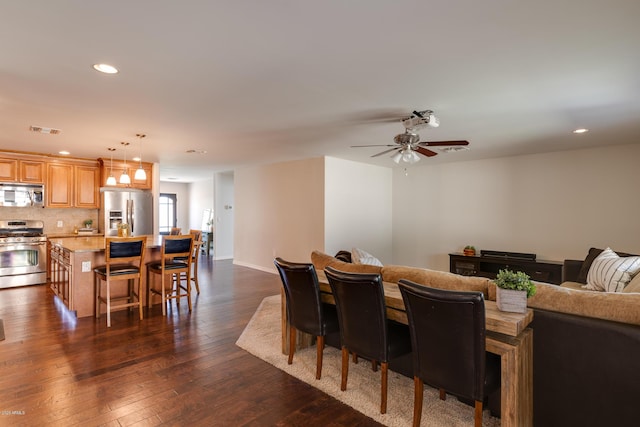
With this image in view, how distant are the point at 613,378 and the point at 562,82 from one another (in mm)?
2240

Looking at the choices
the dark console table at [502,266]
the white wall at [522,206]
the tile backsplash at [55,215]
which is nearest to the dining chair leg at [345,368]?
the dark console table at [502,266]

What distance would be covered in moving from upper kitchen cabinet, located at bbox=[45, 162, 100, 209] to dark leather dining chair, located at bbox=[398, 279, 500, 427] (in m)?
7.03

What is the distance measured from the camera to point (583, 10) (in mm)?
1766

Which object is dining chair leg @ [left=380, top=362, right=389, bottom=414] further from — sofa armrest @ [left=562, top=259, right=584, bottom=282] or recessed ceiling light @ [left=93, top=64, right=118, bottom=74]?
sofa armrest @ [left=562, top=259, right=584, bottom=282]

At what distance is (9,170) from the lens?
5.81 meters

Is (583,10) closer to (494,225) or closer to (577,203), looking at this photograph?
(577,203)

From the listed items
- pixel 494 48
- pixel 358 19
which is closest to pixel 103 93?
pixel 358 19

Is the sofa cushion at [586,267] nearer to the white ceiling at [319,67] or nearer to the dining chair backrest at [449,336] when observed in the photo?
the white ceiling at [319,67]

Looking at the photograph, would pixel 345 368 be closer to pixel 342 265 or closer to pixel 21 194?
pixel 342 265

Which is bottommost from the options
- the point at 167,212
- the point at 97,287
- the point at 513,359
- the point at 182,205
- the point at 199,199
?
the point at 97,287

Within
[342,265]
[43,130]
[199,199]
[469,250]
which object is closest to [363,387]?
[342,265]

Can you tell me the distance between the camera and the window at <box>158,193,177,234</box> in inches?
448

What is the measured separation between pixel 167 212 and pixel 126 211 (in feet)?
16.6

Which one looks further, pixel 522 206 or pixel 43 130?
pixel 522 206
